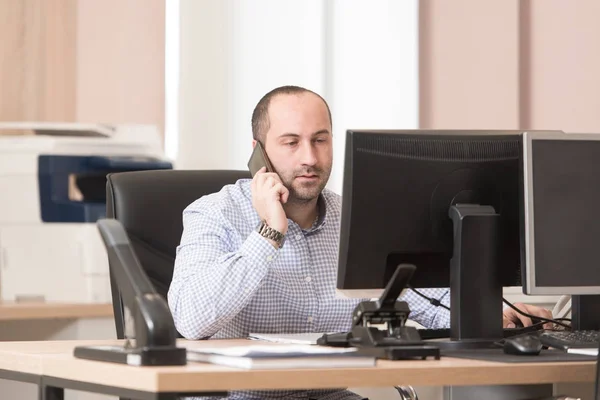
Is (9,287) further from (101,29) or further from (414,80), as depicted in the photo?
(414,80)

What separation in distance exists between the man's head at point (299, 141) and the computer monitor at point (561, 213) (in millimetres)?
590

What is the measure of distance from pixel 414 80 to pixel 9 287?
1.59 metres

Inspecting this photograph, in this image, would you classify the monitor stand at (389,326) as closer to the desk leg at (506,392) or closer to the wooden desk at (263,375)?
the wooden desk at (263,375)

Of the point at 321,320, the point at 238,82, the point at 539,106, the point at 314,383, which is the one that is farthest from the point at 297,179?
the point at 539,106

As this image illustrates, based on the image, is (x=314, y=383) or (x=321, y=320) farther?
(x=321, y=320)

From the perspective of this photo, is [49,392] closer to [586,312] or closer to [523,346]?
[523,346]

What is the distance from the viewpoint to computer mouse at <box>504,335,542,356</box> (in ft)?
5.60

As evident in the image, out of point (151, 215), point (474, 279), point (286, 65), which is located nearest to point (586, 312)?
point (474, 279)

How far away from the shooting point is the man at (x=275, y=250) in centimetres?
202

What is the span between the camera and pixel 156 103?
320cm

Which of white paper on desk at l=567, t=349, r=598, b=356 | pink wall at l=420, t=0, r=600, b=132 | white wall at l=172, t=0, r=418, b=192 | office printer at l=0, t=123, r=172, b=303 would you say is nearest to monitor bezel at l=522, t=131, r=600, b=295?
white paper on desk at l=567, t=349, r=598, b=356

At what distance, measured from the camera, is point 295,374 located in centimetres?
145

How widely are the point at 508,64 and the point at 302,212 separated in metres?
1.59

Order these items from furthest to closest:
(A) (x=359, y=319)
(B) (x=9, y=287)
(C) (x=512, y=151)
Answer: (B) (x=9, y=287), (C) (x=512, y=151), (A) (x=359, y=319)
